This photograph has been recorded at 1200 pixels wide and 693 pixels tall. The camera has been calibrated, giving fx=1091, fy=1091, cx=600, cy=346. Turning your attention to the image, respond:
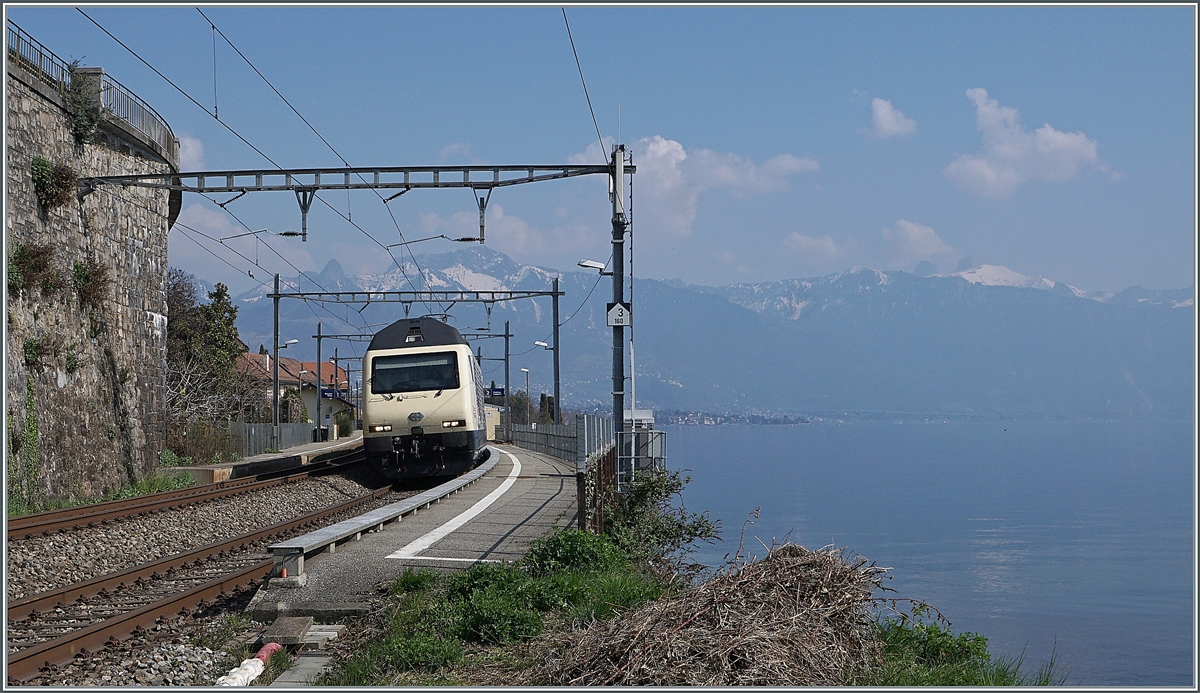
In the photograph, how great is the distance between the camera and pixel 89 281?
2203 cm

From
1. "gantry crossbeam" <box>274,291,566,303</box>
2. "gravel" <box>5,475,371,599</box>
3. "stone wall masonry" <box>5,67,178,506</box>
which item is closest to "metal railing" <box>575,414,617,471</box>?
"gravel" <box>5,475,371,599</box>

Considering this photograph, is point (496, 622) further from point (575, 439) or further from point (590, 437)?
point (575, 439)

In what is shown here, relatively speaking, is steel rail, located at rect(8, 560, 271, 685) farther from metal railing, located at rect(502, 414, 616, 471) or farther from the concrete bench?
metal railing, located at rect(502, 414, 616, 471)

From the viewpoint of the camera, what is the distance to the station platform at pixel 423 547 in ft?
32.3

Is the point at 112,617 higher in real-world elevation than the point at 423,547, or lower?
lower

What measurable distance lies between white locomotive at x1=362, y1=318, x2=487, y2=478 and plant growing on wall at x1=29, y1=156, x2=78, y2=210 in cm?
715

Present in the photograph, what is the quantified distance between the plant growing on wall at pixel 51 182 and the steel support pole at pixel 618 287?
1063cm

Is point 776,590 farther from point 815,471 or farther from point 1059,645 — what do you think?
point 815,471

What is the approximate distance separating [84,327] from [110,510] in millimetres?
6382

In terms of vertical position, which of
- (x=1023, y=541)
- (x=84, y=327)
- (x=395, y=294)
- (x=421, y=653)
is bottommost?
(x=1023, y=541)

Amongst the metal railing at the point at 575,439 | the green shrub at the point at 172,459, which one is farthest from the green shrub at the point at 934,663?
the green shrub at the point at 172,459

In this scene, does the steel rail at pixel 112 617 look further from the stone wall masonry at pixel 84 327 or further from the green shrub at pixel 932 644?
the stone wall masonry at pixel 84 327

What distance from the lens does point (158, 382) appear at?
26.7 meters

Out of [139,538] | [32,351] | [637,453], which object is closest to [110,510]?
[139,538]
